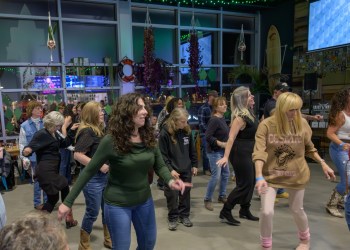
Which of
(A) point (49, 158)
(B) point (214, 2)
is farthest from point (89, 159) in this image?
(B) point (214, 2)

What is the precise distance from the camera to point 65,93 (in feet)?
23.8

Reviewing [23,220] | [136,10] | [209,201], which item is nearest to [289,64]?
[136,10]

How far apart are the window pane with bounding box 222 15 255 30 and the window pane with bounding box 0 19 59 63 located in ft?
16.1

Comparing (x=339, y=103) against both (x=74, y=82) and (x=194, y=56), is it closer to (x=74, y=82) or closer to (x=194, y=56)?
(x=194, y=56)

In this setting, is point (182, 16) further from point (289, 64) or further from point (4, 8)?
point (4, 8)

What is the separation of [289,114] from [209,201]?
194cm

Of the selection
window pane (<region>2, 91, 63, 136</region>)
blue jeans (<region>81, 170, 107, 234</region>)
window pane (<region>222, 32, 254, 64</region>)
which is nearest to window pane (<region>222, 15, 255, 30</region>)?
window pane (<region>222, 32, 254, 64</region>)

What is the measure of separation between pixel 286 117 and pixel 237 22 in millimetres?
7604

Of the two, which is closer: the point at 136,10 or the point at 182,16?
the point at 136,10

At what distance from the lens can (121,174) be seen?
6.51 ft

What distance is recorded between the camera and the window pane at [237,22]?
918 cm

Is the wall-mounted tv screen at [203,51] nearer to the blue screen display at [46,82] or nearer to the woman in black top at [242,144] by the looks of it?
the blue screen display at [46,82]

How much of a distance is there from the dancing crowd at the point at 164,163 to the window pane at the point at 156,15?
4615 millimetres

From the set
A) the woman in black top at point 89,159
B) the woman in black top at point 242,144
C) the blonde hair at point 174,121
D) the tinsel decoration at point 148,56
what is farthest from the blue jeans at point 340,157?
the tinsel decoration at point 148,56
